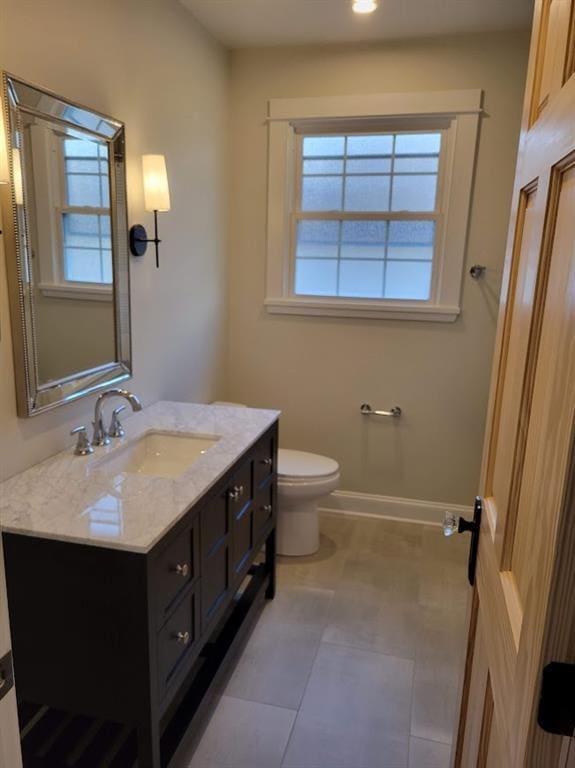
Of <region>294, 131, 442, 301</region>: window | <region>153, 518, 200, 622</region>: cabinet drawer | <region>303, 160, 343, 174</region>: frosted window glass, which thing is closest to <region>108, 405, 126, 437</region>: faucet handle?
<region>153, 518, 200, 622</region>: cabinet drawer

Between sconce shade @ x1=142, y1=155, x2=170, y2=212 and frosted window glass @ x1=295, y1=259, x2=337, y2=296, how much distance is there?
Answer: 4.09 ft

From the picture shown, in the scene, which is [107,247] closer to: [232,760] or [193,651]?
[193,651]

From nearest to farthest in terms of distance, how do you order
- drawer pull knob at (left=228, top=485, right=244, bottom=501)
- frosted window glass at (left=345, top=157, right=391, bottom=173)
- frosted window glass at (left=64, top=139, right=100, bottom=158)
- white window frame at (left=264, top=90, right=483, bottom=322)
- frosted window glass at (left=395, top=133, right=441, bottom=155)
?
frosted window glass at (left=64, top=139, right=100, bottom=158)
drawer pull knob at (left=228, top=485, right=244, bottom=501)
white window frame at (left=264, top=90, right=483, bottom=322)
frosted window glass at (left=395, top=133, right=441, bottom=155)
frosted window glass at (left=345, top=157, right=391, bottom=173)

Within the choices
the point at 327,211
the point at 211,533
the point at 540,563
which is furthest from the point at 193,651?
the point at 327,211

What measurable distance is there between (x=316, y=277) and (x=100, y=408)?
1797 millimetres

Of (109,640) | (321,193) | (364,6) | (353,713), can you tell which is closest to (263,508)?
(353,713)

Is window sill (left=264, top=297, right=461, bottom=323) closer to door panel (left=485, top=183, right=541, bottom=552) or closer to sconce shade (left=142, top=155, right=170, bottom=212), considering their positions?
sconce shade (left=142, top=155, right=170, bottom=212)

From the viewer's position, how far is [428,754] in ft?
6.04

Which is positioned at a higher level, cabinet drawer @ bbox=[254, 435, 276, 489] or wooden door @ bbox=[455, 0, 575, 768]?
wooden door @ bbox=[455, 0, 575, 768]

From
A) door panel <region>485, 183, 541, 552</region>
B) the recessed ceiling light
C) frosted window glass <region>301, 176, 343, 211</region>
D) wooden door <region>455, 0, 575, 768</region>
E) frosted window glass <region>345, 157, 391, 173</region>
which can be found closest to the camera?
wooden door <region>455, 0, 575, 768</region>

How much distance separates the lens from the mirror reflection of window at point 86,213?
194 centimetres

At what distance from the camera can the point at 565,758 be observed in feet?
2.11

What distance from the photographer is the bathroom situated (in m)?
1.89

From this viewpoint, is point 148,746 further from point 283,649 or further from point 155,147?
point 155,147
